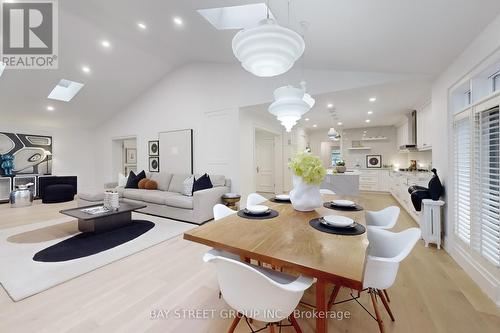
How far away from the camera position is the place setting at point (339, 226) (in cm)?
142

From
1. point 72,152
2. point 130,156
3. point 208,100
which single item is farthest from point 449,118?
point 72,152

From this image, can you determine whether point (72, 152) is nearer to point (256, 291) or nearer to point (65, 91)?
point (65, 91)

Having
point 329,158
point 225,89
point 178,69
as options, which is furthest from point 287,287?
point 329,158

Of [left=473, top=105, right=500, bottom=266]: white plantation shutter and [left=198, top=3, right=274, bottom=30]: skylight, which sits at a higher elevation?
[left=198, top=3, right=274, bottom=30]: skylight

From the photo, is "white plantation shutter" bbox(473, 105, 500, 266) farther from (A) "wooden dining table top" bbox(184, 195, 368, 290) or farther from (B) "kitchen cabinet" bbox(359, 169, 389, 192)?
(B) "kitchen cabinet" bbox(359, 169, 389, 192)

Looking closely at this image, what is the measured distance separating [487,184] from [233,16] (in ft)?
11.9

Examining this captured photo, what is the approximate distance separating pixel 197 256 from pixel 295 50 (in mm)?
2517

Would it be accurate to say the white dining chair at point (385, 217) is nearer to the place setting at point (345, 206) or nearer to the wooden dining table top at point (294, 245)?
the place setting at point (345, 206)

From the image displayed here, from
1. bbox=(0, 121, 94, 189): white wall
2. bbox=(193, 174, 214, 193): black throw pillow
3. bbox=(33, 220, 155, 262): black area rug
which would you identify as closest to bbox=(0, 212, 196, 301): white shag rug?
bbox=(33, 220, 155, 262): black area rug

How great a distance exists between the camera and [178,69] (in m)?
5.63

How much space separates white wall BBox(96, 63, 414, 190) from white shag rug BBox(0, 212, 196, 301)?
2.22 m

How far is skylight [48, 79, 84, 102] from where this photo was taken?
18.2ft

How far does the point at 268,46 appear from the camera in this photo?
148cm

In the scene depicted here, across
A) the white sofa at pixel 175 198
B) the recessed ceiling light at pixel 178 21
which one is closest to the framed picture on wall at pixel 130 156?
the white sofa at pixel 175 198
